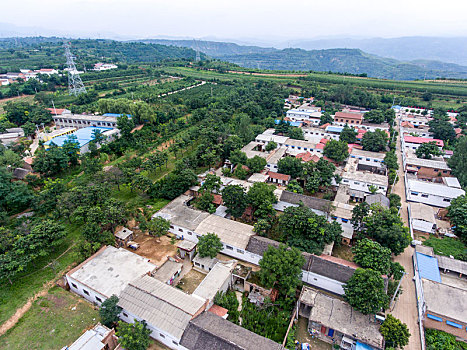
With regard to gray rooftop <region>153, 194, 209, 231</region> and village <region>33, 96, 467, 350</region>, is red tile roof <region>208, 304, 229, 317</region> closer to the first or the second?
village <region>33, 96, 467, 350</region>

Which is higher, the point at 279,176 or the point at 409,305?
the point at 279,176

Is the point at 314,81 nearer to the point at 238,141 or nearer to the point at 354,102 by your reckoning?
the point at 354,102

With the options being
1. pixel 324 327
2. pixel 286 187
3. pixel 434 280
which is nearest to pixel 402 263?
pixel 434 280

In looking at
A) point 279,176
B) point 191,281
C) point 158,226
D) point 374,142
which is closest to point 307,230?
point 191,281

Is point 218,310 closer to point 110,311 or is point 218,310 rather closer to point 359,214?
point 110,311

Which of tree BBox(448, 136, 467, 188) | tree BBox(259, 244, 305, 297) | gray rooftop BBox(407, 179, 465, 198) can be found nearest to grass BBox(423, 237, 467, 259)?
gray rooftop BBox(407, 179, 465, 198)

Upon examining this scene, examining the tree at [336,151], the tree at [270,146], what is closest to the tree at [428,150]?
the tree at [336,151]
